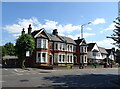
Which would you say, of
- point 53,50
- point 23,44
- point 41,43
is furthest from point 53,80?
point 53,50

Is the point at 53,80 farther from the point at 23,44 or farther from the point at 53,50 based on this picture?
the point at 53,50

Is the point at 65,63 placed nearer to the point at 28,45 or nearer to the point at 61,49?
the point at 61,49

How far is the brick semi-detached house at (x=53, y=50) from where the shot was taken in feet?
125

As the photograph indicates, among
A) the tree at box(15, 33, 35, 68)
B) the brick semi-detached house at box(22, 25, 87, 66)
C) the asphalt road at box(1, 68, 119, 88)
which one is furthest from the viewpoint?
the brick semi-detached house at box(22, 25, 87, 66)

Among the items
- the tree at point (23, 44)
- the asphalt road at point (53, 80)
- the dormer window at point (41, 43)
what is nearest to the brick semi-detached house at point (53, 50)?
the dormer window at point (41, 43)

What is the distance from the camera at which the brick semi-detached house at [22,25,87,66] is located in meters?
38.2

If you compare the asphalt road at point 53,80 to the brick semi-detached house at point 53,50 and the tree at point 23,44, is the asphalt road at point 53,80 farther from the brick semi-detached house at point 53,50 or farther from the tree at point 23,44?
the brick semi-detached house at point 53,50

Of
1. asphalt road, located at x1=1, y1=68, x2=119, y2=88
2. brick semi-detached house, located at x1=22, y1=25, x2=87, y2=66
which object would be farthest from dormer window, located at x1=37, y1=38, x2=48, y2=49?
asphalt road, located at x1=1, y1=68, x2=119, y2=88

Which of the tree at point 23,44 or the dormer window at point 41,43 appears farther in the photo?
the dormer window at point 41,43

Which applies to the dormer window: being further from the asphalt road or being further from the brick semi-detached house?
the asphalt road

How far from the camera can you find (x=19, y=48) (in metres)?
33.8

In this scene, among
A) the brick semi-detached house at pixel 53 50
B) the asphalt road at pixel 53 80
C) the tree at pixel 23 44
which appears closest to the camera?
the asphalt road at pixel 53 80

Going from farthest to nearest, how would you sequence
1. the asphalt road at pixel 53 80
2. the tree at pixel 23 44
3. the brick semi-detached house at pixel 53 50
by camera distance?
the brick semi-detached house at pixel 53 50, the tree at pixel 23 44, the asphalt road at pixel 53 80

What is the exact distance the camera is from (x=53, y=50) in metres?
43.4
